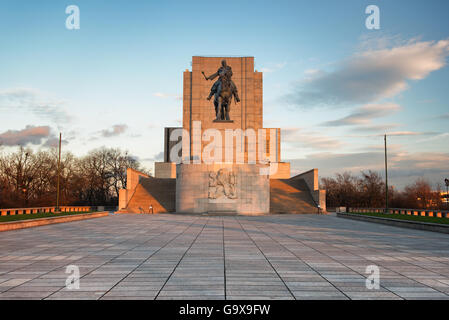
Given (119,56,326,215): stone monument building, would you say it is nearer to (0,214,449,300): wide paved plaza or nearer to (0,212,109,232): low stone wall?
(0,212,109,232): low stone wall

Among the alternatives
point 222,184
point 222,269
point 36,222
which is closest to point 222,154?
point 222,184

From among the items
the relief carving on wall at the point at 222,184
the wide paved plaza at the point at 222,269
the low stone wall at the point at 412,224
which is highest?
the relief carving on wall at the point at 222,184

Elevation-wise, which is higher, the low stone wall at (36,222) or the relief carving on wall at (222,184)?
the relief carving on wall at (222,184)

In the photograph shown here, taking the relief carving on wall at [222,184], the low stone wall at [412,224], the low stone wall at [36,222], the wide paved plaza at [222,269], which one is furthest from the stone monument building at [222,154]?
the wide paved plaza at [222,269]

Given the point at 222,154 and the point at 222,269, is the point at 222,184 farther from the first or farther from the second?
the point at 222,269

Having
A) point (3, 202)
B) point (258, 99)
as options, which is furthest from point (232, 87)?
point (3, 202)

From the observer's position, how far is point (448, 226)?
1612cm

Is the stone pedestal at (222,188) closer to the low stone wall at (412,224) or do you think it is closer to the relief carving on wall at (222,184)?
the relief carving on wall at (222,184)

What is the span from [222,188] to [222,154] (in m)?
3.50

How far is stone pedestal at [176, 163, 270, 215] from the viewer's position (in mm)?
32594

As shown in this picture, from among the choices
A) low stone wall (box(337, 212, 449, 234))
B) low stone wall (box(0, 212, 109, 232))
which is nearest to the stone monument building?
low stone wall (box(0, 212, 109, 232))

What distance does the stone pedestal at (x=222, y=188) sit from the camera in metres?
32.6
